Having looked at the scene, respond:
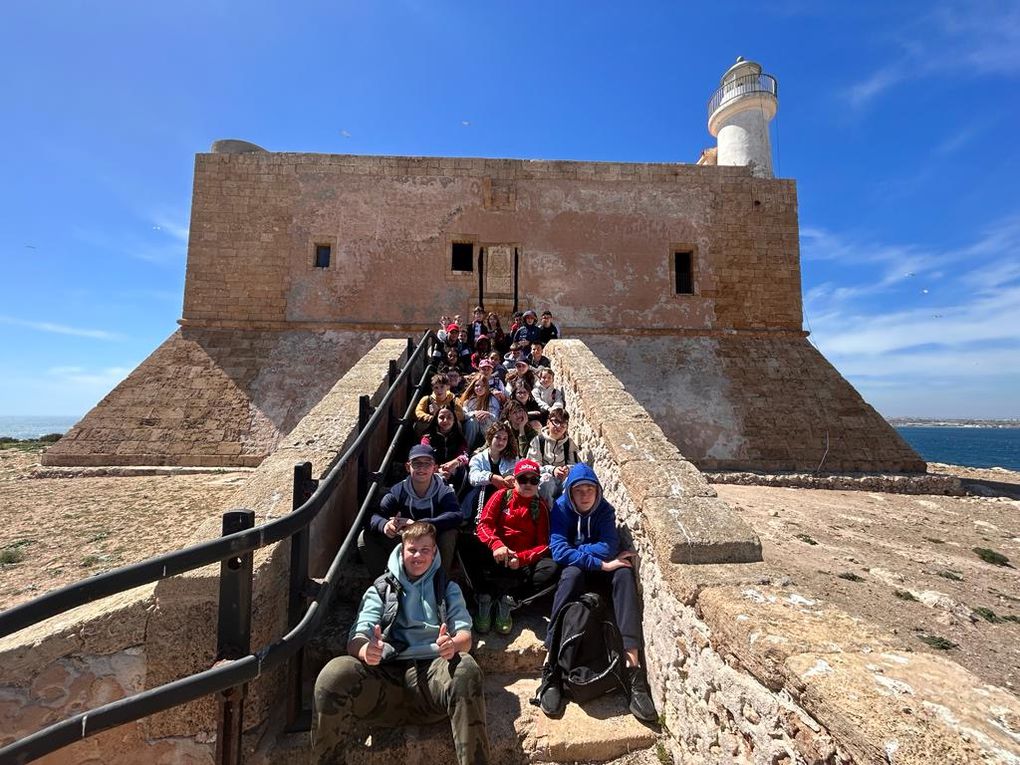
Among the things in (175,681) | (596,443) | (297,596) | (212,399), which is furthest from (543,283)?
(175,681)

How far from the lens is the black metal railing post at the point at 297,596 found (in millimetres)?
2311

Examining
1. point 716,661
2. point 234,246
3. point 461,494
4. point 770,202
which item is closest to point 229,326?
point 234,246

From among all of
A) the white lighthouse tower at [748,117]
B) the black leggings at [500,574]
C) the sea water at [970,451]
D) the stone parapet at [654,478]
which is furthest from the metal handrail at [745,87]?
the sea water at [970,451]

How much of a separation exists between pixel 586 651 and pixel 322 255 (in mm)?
10078

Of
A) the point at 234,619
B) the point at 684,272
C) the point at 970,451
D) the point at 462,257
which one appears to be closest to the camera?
the point at 234,619

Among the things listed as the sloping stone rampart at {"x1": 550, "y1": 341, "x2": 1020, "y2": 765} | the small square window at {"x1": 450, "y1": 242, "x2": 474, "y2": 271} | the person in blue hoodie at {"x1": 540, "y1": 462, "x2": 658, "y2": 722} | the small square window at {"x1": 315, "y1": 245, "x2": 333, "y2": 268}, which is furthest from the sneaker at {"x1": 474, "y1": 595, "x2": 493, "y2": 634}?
the small square window at {"x1": 315, "y1": 245, "x2": 333, "y2": 268}

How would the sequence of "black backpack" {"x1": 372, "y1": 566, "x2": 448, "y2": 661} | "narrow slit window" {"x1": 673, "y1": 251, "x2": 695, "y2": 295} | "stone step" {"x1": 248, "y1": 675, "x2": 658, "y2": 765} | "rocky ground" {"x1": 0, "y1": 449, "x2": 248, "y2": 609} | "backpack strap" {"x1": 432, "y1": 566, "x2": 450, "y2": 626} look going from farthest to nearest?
"narrow slit window" {"x1": 673, "y1": 251, "x2": 695, "y2": 295}, "rocky ground" {"x1": 0, "y1": 449, "x2": 248, "y2": 609}, "backpack strap" {"x1": 432, "y1": 566, "x2": 450, "y2": 626}, "black backpack" {"x1": 372, "y1": 566, "x2": 448, "y2": 661}, "stone step" {"x1": 248, "y1": 675, "x2": 658, "y2": 765}

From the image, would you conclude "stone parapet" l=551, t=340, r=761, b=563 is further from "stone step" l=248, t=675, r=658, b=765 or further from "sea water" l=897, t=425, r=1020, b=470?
"sea water" l=897, t=425, r=1020, b=470

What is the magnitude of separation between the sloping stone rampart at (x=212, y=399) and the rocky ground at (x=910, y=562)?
25.1ft

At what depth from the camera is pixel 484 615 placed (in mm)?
2957

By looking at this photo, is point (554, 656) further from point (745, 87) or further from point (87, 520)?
point (745, 87)

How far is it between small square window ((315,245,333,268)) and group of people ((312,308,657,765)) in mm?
7900

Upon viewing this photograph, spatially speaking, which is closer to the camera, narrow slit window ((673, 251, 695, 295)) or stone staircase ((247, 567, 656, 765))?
stone staircase ((247, 567, 656, 765))

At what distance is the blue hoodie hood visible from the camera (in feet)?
9.52
